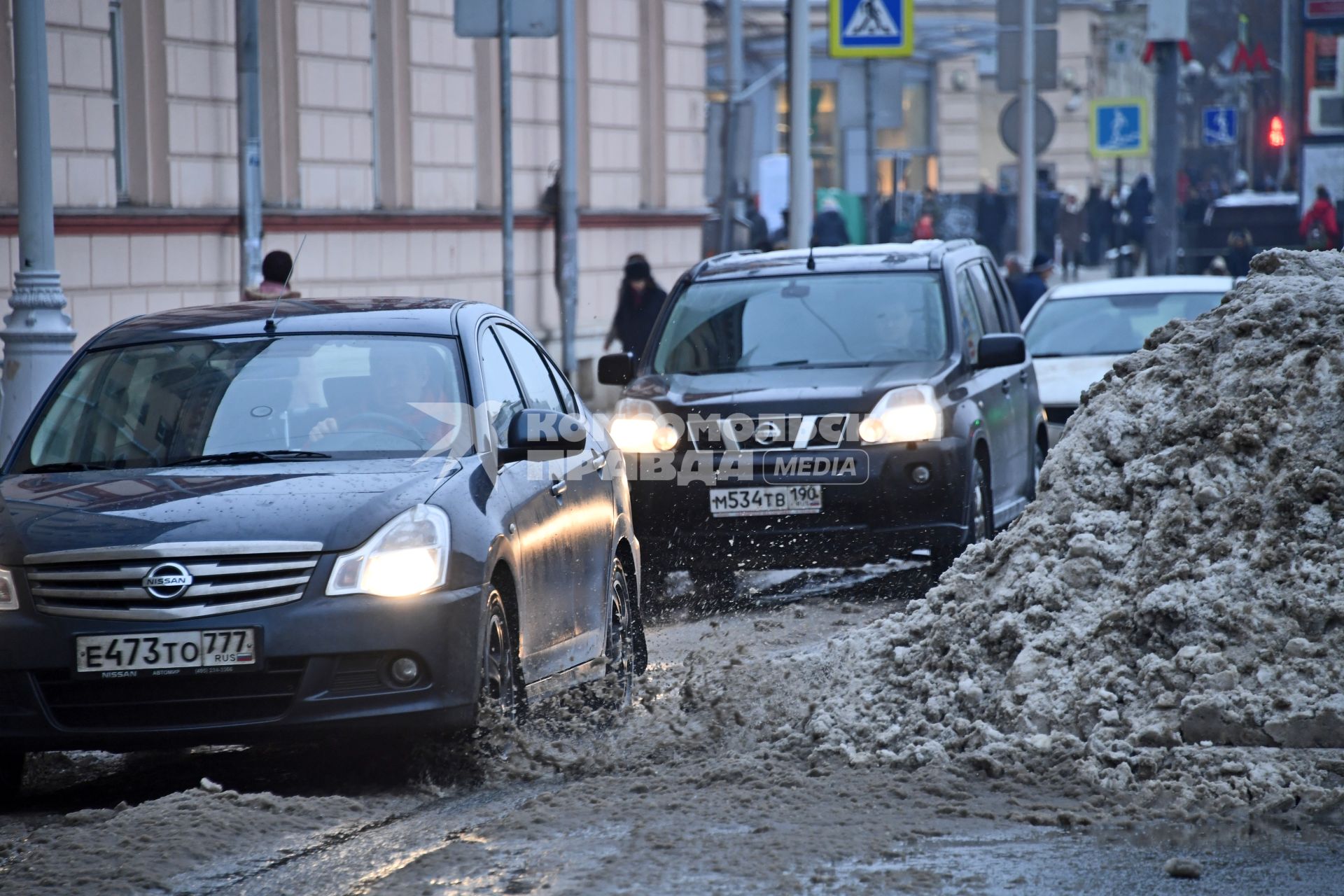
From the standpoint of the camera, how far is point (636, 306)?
18844 millimetres

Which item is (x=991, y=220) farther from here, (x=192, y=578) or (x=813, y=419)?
(x=192, y=578)

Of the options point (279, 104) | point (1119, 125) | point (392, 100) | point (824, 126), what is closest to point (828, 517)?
point (279, 104)

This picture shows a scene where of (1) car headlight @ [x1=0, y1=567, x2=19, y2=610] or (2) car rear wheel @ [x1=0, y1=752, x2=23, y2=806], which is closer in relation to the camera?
(1) car headlight @ [x1=0, y1=567, x2=19, y2=610]

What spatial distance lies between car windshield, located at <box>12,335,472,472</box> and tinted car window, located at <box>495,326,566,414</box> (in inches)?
22.7

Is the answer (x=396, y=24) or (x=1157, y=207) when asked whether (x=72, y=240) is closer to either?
(x=396, y=24)

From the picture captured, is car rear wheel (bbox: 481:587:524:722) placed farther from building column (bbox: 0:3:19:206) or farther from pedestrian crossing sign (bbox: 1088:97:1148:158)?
pedestrian crossing sign (bbox: 1088:97:1148:158)

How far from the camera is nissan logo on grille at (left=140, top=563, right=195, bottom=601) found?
596cm

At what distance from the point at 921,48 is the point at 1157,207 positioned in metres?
15.8

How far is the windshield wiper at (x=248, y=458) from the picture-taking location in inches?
265

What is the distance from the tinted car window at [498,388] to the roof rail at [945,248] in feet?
15.1

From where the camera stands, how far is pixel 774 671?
785 centimetres

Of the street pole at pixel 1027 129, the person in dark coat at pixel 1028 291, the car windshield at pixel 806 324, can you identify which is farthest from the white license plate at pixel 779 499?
the street pole at pixel 1027 129

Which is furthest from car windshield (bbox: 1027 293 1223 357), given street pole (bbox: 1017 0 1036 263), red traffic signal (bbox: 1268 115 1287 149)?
red traffic signal (bbox: 1268 115 1287 149)

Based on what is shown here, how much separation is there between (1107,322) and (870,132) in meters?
10.4
